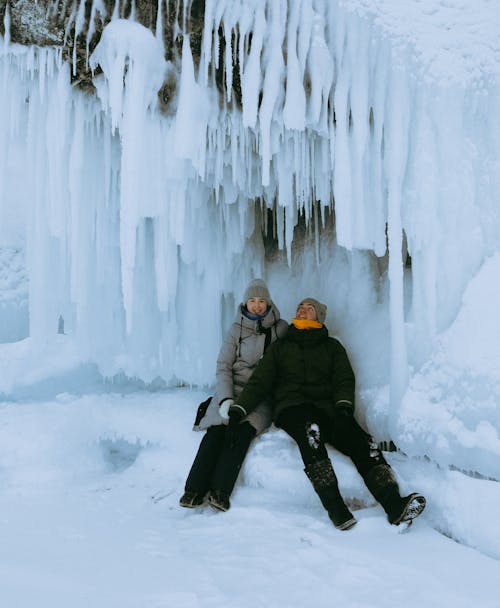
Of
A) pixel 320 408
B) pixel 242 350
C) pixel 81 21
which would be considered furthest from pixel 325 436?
pixel 81 21

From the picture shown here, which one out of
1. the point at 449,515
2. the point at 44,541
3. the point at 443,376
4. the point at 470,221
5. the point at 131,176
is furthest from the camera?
the point at 131,176

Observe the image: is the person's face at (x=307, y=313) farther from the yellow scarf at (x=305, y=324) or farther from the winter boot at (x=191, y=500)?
the winter boot at (x=191, y=500)

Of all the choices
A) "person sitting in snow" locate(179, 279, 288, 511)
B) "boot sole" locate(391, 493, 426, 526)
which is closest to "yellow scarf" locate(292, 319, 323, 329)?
"person sitting in snow" locate(179, 279, 288, 511)

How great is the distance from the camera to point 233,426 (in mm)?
3654

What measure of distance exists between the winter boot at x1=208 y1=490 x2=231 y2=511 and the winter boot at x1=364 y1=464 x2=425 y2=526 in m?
0.84

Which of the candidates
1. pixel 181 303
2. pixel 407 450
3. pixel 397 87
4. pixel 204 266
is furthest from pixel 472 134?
pixel 181 303

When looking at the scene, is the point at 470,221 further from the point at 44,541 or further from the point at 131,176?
the point at 44,541

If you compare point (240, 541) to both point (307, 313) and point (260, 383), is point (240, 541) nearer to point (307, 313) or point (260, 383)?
point (260, 383)

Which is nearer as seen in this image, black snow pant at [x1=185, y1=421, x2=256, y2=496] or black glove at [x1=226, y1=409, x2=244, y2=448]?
black snow pant at [x1=185, y1=421, x2=256, y2=496]

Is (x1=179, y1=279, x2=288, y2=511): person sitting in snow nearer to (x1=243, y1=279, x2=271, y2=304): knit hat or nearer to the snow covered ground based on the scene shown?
(x1=243, y1=279, x2=271, y2=304): knit hat

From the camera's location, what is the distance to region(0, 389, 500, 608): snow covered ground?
85.4 inches

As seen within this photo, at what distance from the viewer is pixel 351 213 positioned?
13.0 feet

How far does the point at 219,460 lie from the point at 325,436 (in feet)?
2.35

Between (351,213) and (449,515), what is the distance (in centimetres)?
212
